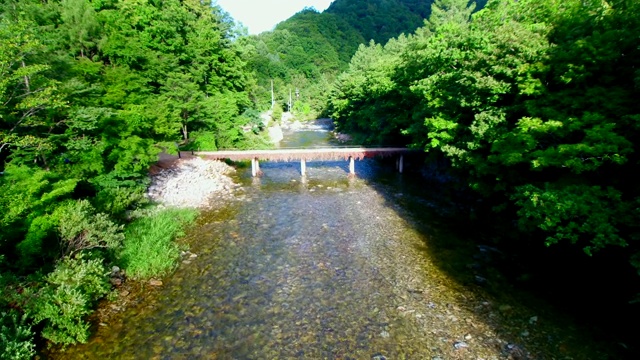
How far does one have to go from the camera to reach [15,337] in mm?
7078

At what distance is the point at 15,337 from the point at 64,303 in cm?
122

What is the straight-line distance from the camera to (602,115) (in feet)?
30.3

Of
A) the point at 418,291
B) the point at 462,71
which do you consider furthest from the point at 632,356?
the point at 462,71

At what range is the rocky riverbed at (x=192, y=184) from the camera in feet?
63.7

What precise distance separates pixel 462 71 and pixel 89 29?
25.9 m

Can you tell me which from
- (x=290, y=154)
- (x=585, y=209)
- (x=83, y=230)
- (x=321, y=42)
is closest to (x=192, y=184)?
(x=290, y=154)

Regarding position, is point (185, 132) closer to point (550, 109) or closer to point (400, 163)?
point (400, 163)

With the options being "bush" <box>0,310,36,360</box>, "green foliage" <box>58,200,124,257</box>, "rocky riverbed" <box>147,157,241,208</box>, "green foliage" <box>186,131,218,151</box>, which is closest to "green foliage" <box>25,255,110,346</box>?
"bush" <box>0,310,36,360</box>

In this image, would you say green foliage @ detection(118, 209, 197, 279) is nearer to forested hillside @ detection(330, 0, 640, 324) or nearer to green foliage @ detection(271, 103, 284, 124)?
forested hillside @ detection(330, 0, 640, 324)

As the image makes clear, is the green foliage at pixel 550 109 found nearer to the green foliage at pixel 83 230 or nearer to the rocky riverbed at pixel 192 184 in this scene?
the green foliage at pixel 83 230

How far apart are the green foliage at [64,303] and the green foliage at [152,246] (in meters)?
2.33

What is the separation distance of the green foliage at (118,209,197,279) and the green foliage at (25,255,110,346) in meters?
2.33

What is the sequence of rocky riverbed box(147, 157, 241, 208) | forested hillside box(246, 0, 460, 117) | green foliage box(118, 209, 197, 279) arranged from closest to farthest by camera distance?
green foliage box(118, 209, 197, 279)
rocky riverbed box(147, 157, 241, 208)
forested hillside box(246, 0, 460, 117)

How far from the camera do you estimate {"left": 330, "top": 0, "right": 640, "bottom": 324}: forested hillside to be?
8906 mm
